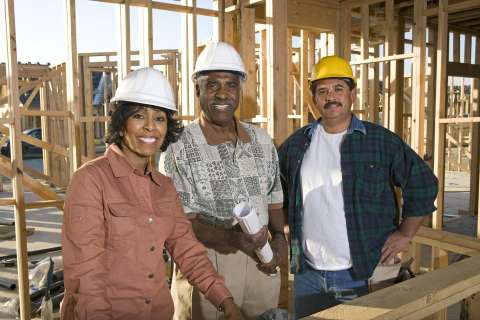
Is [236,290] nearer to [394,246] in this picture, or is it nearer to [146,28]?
[394,246]

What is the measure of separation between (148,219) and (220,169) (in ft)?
2.19

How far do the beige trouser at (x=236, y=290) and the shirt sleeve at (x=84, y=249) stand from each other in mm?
873

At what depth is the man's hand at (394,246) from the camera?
2.49m

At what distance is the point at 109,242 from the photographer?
169cm

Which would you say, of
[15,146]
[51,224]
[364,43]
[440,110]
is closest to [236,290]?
[15,146]

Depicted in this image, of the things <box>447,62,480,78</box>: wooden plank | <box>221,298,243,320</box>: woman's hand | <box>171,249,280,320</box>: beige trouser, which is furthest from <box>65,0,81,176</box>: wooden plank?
<box>447,62,480,78</box>: wooden plank

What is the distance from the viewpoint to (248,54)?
4625mm

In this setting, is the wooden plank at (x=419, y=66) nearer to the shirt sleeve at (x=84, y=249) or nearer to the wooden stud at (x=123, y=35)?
the wooden stud at (x=123, y=35)

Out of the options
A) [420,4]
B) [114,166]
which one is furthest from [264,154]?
[420,4]

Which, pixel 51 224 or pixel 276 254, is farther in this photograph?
pixel 51 224

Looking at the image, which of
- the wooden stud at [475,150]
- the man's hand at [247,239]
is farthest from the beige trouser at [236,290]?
the wooden stud at [475,150]

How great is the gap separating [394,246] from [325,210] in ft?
1.48

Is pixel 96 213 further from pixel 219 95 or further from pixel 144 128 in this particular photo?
pixel 219 95

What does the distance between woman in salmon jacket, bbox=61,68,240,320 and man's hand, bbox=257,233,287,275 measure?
0.51 m
